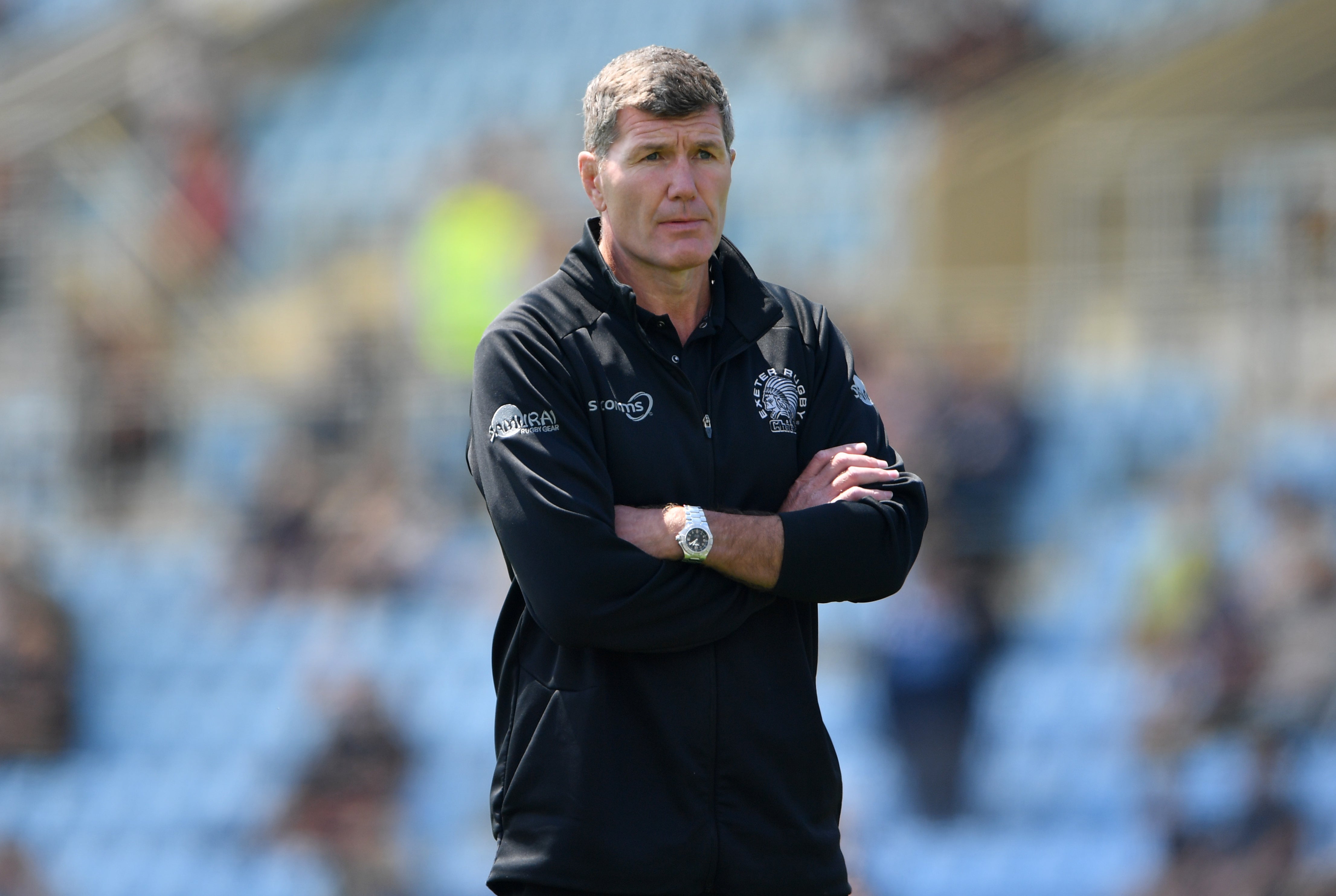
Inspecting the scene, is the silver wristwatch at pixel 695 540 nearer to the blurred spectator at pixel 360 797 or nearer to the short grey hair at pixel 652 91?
the short grey hair at pixel 652 91

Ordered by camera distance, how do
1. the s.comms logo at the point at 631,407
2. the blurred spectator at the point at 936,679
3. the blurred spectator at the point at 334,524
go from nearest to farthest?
the s.comms logo at the point at 631,407, the blurred spectator at the point at 936,679, the blurred spectator at the point at 334,524

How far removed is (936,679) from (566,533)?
5.17 m

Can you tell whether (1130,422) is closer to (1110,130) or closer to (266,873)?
(1110,130)

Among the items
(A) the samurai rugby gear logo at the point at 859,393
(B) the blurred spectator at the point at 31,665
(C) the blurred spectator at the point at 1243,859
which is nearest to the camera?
(A) the samurai rugby gear logo at the point at 859,393

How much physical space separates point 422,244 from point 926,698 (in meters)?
4.57

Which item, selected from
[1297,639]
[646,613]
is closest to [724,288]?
[646,613]

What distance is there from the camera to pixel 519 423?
2473 mm

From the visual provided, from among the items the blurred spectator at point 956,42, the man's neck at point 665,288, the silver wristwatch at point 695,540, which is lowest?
the silver wristwatch at point 695,540

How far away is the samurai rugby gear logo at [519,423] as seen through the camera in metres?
2.46

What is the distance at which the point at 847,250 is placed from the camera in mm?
10516

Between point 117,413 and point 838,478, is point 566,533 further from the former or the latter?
point 117,413

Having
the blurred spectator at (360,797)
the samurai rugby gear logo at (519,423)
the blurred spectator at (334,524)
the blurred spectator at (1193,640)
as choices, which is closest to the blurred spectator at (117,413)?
the blurred spectator at (334,524)

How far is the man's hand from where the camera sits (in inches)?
101

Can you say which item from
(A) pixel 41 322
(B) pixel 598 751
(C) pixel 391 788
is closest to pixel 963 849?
(C) pixel 391 788
